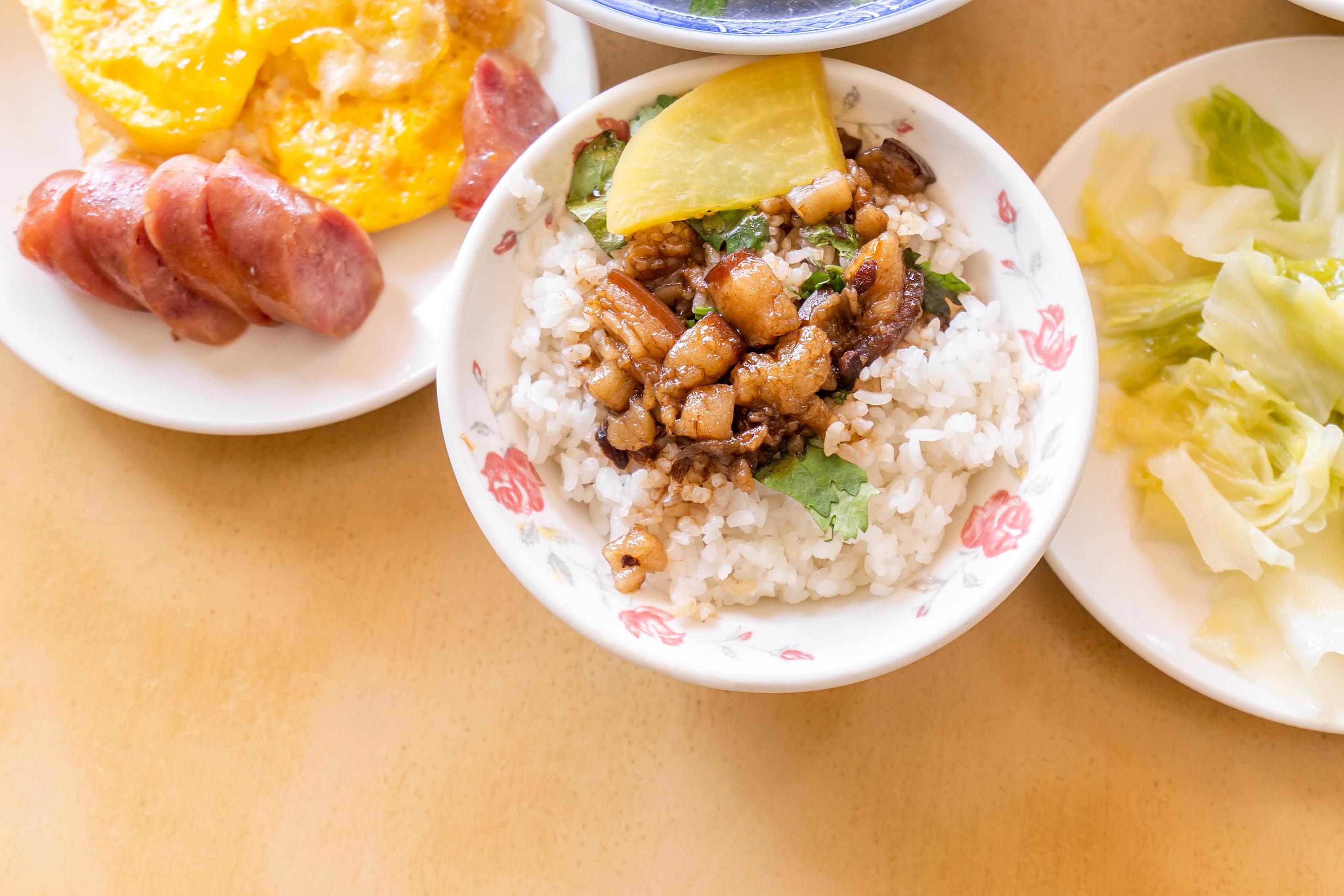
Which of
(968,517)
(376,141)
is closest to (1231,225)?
(968,517)

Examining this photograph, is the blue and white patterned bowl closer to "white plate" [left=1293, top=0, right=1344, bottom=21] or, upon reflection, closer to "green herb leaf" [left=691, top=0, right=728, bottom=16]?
"green herb leaf" [left=691, top=0, right=728, bottom=16]

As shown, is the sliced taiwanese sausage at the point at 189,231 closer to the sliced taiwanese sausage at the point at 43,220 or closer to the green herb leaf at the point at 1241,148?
the sliced taiwanese sausage at the point at 43,220

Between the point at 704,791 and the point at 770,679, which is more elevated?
the point at 770,679


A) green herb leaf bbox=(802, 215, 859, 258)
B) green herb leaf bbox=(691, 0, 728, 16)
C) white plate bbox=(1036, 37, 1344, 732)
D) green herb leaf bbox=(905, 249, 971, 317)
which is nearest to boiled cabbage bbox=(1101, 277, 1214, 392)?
white plate bbox=(1036, 37, 1344, 732)

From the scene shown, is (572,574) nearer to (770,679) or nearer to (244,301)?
(770,679)

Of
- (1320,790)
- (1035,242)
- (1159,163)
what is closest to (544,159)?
(1035,242)

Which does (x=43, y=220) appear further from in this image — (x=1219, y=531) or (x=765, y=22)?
(x=1219, y=531)
